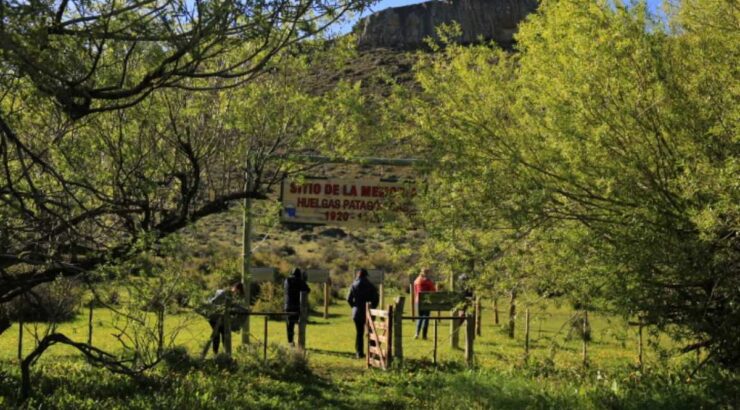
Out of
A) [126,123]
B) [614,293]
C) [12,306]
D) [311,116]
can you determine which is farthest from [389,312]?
[12,306]

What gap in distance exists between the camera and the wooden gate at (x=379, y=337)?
11.8 m

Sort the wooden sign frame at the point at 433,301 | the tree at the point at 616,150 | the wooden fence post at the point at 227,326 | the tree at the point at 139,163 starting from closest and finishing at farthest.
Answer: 1. the tree at the point at 139,163
2. the tree at the point at 616,150
3. the wooden fence post at the point at 227,326
4. the wooden sign frame at the point at 433,301

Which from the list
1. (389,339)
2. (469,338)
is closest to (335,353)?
(389,339)

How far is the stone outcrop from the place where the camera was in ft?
183

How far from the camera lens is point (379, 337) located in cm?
1236

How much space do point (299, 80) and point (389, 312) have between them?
3.69m

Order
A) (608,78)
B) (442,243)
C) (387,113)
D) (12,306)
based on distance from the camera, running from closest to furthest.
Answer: (608,78) → (442,243) → (387,113) → (12,306)

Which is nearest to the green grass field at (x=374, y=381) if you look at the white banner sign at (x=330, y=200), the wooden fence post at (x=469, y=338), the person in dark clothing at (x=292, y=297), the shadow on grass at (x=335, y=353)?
the shadow on grass at (x=335, y=353)

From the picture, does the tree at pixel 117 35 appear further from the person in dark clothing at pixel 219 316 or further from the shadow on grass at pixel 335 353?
the shadow on grass at pixel 335 353

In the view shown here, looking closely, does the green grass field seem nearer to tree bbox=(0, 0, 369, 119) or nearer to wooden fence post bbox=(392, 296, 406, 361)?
wooden fence post bbox=(392, 296, 406, 361)

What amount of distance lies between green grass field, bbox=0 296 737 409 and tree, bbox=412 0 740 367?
3.39ft

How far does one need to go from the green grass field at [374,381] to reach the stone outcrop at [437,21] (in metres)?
38.5

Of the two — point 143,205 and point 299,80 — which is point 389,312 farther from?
point 143,205

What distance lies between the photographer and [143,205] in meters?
8.53
